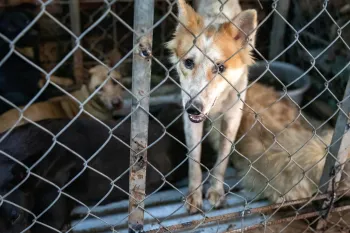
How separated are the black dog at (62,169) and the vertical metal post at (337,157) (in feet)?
2.76

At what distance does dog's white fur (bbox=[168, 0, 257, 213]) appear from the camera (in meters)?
1.75

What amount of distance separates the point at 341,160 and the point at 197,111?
2.66ft

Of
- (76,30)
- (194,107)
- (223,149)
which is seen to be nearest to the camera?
(194,107)

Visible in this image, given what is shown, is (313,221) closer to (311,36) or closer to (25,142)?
(25,142)

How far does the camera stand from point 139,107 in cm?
133

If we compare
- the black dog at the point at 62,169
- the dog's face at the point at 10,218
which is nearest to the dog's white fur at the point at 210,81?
the black dog at the point at 62,169

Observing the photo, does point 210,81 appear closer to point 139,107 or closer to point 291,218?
point 139,107

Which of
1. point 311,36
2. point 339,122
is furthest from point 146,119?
point 311,36

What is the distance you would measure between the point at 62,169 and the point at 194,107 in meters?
0.75

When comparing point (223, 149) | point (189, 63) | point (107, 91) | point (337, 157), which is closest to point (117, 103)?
point (107, 91)

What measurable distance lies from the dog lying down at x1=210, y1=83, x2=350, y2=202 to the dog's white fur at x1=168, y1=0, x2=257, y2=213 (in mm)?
157

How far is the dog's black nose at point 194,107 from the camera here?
5.44ft

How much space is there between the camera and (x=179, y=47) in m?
1.97

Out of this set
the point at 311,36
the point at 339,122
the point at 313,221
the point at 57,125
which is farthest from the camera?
the point at 311,36
